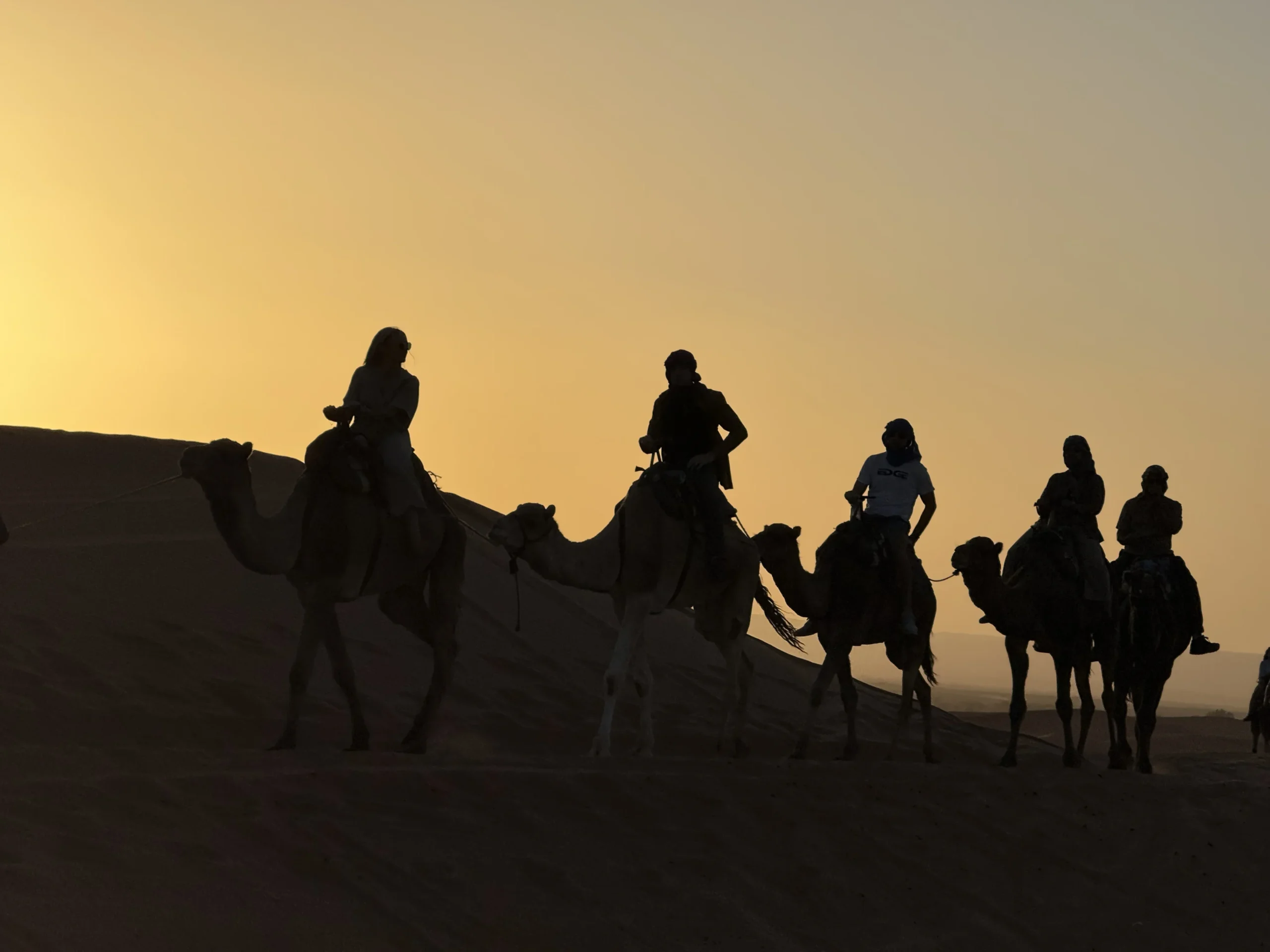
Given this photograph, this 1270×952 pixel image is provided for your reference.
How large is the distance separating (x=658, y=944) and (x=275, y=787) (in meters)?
2.43

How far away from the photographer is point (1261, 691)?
2870cm

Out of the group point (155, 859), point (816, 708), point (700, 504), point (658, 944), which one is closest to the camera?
point (155, 859)

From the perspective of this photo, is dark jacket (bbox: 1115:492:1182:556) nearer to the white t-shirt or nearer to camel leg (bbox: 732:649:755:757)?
the white t-shirt

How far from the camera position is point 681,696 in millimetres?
24781

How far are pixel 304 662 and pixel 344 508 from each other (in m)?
1.16

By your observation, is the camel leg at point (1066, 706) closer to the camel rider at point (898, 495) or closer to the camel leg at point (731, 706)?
the camel rider at point (898, 495)

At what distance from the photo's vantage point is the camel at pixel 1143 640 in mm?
18719

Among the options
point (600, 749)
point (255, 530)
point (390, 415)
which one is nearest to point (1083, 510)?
point (600, 749)

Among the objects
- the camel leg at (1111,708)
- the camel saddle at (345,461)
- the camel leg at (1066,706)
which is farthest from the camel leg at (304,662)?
the camel leg at (1111,708)

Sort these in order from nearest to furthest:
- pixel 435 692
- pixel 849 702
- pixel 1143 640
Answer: pixel 435 692, pixel 849 702, pixel 1143 640

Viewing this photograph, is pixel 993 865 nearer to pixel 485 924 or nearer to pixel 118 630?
pixel 485 924

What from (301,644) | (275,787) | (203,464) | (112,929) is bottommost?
(112,929)

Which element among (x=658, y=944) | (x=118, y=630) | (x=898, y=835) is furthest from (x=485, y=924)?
Answer: (x=118, y=630)

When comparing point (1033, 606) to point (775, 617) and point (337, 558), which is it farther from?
point (337, 558)
